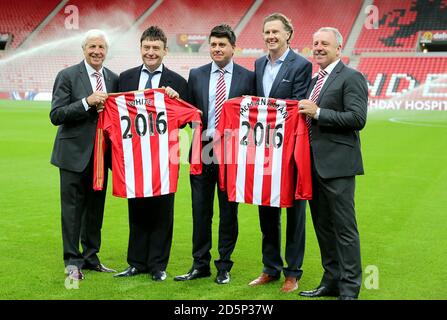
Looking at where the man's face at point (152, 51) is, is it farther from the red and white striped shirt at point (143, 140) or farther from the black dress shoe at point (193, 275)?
the black dress shoe at point (193, 275)

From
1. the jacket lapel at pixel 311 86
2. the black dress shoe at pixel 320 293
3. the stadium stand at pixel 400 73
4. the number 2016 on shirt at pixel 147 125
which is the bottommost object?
the black dress shoe at pixel 320 293

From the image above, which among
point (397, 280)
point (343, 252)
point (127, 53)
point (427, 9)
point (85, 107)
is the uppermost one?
point (427, 9)

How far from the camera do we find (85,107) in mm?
4645

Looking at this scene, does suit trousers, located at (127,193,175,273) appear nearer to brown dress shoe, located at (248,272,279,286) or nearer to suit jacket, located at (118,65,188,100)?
brown dress shoe, located at (248,272,279,286)

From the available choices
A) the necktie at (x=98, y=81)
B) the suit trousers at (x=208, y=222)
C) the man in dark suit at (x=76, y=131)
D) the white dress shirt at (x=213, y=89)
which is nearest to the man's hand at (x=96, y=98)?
the man in dark suit at (x=76, y=131)

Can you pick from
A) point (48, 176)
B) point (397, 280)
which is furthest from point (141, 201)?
point (48, 176)

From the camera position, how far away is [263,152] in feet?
15.3

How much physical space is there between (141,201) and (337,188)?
1.67m

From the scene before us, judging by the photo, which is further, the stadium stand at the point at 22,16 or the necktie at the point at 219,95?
the stadium stand at the point at 22,16

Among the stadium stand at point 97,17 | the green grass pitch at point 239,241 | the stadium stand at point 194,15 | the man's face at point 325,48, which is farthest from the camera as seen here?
the stadium stand at point 97,17

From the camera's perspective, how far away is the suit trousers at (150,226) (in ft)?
16.3

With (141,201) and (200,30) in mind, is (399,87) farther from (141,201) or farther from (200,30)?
(141,201)

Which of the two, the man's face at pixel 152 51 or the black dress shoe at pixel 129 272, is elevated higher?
the man's face at pixel 152 51

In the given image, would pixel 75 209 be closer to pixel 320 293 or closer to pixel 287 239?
pixel 287 239
